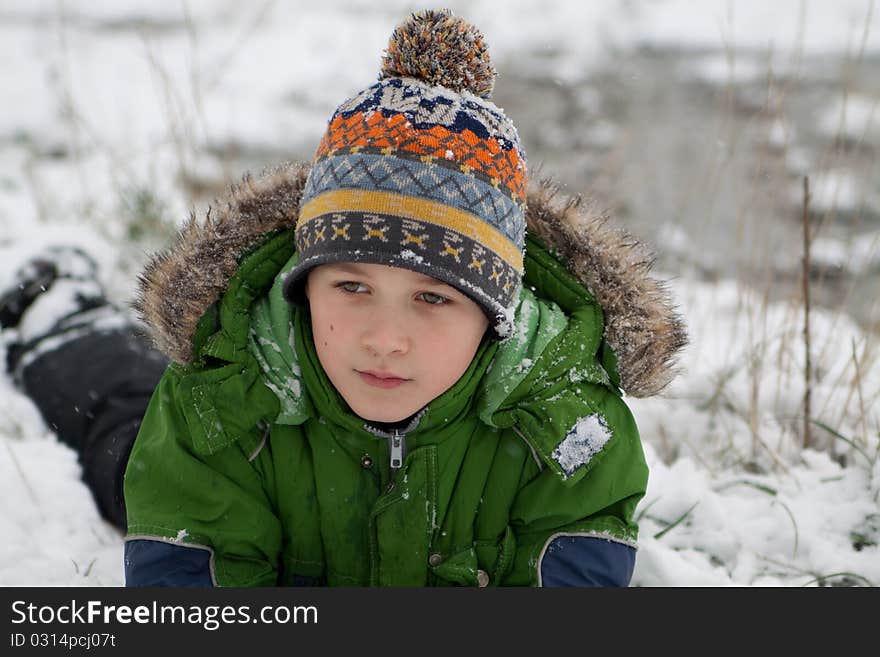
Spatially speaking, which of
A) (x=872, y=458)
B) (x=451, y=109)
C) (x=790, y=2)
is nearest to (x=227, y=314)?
(x=451, y=109)

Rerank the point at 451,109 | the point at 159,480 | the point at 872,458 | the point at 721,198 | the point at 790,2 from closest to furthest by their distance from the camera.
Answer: the point at 451,109 < the point at 159,480 < the point at 872,458 < the point at 721,198 < the point at 790,2

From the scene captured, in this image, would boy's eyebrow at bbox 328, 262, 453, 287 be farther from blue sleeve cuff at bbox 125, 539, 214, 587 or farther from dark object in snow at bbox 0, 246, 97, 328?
dark object in snow at bbox 0, 246, 97, 328

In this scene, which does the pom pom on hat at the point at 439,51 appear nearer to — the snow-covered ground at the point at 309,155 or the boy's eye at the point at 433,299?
the boy's eye at the point at 433,299

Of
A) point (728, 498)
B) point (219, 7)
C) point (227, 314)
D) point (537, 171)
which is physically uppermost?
point (219, 7)

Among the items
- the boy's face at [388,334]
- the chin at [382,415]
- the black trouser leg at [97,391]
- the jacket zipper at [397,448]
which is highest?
the boy's face at [388,334]

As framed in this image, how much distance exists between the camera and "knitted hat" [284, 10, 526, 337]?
1459 mm

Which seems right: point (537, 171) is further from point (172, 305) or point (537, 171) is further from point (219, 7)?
point (219, 7)

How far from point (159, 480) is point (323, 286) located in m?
0.50

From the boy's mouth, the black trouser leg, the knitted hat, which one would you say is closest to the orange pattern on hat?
the knitted hat

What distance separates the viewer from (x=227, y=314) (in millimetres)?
1638

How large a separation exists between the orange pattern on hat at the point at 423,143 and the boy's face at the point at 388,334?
21cm

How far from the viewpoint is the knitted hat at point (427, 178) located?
57.4 inches

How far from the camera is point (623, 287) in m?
1.69

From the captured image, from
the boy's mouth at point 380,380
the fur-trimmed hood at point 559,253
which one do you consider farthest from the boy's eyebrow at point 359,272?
the fur-trimmed hood at point 559,253
